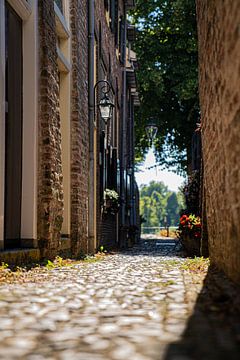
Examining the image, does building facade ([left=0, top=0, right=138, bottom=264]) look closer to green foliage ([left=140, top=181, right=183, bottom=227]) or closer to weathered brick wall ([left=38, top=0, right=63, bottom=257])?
weathered brick wall ([left=38, top=0, right=63, bottom=257])

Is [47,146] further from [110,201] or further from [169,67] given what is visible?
[169,67]

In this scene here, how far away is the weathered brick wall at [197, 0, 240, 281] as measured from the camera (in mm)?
3994

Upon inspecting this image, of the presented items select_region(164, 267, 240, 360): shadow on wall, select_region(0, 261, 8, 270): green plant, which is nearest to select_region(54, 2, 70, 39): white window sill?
select_region(0, 261, 8, 270): green plant

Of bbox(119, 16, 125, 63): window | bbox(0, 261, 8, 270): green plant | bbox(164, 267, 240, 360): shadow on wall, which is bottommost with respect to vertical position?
bbox(164, 267, 240, 360): shadow on wall

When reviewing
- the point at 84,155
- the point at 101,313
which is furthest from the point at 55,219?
the point at 101,313

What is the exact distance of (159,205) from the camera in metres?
101

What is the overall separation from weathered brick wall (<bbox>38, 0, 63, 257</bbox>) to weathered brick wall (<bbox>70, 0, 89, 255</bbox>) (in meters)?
1.67

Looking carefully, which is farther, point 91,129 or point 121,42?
point 121,42

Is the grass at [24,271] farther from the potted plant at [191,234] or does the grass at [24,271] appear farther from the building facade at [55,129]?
the potted plant at [191,234]

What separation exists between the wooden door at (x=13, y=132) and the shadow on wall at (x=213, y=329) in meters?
3.37

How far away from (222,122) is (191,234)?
5653 millimetres

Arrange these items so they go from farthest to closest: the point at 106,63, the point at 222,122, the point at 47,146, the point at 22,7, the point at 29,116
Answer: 1. the point at 106,63
2. the point at 47,146
3. the point at 29,116
4. the point at 22,7
5. the point at 222,122

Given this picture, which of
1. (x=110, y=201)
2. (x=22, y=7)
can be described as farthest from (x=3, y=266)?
(x=110, y=201)

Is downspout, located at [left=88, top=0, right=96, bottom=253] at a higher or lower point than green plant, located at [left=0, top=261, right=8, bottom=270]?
higher
